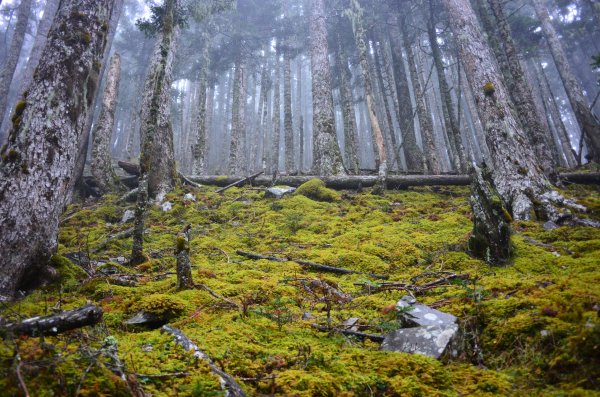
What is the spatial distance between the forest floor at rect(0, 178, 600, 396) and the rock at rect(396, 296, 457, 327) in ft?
0.47

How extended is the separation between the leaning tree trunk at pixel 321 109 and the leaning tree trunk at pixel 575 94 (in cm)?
789

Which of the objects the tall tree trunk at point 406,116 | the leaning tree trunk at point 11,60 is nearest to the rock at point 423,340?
the tall tree trunk at point 406,116

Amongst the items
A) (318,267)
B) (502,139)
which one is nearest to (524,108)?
(502,139)

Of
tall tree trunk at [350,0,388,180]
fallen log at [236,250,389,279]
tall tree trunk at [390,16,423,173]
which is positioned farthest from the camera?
tall tree trunk at [390,16,423,173]

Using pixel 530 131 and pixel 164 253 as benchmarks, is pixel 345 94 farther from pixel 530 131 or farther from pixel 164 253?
pixel 164 253

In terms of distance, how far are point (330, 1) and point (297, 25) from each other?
2597 millimetres

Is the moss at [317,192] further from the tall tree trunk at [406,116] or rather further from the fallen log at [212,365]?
the fallen log at [212,365]

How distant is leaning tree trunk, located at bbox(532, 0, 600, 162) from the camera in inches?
433

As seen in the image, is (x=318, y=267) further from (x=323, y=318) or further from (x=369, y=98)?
(x=369, y=98)

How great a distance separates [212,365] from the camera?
2057 millimetres

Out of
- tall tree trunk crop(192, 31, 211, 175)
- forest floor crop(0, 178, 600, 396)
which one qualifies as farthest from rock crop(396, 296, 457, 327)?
tall tree trunk crop(192, 31, 211, 175)

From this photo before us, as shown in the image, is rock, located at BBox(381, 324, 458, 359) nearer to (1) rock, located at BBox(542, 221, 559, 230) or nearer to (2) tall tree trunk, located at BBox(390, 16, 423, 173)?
(1) rock, located at BBox(542, 221, 559, 230)

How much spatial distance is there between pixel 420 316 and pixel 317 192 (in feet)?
23.2

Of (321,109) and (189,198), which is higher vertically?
(321,109)
